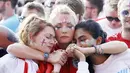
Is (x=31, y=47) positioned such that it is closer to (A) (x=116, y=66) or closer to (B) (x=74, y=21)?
(B) (x=74, y=21)

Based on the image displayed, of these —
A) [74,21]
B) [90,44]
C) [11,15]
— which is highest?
[11,15]

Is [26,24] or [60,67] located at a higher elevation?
[26,24]

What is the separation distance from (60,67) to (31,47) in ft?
0.88

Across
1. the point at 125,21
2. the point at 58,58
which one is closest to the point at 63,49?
the point at 58,58

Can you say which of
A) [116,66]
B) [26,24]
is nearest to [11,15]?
[26,24]

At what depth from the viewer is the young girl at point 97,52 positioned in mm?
2918

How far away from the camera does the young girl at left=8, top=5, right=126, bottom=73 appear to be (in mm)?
2918

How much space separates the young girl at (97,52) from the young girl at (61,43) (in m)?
0.06

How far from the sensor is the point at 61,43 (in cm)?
302

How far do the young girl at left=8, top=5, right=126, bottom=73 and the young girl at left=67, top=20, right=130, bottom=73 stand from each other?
0.06 meters

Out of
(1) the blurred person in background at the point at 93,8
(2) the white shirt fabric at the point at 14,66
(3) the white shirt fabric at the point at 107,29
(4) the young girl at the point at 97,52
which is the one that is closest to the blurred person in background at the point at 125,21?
(4) the young girl at the point at 97,52

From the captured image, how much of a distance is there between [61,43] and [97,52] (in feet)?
0.96

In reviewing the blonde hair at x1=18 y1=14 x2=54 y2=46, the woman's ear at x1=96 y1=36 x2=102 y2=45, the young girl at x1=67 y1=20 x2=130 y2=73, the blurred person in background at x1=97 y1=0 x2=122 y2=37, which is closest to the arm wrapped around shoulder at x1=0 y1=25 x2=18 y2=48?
the blonde hair at x1=18 y1=14 x2=54 y2=46

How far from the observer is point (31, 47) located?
9.77 ft
